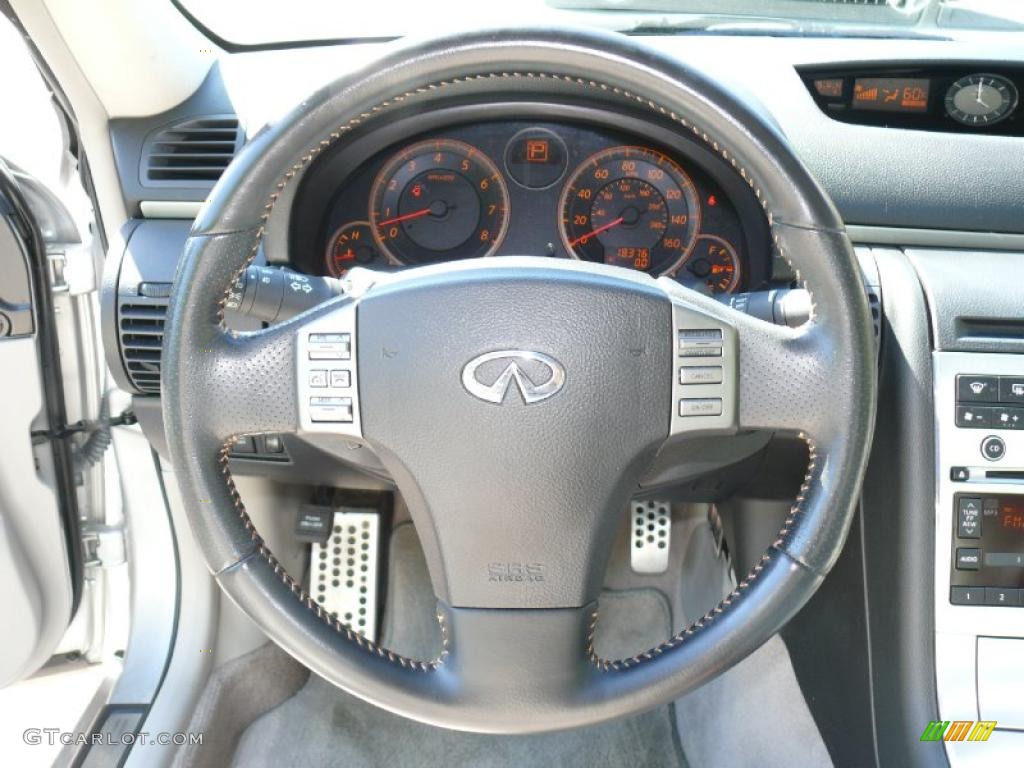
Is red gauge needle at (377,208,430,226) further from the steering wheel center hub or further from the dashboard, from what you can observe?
the steering wheel center hub

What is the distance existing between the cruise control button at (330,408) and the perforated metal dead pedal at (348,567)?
1.09 meters

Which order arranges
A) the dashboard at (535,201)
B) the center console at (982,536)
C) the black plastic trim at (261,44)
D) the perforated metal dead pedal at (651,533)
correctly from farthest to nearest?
the perforated metal dead pedal at (651,533), the black plastic trim at (261,44), the dashboard at (535,201), the center console at (982,536)

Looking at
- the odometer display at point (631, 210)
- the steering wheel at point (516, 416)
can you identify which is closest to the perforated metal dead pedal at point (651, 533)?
the odometer display at point (631, 210)

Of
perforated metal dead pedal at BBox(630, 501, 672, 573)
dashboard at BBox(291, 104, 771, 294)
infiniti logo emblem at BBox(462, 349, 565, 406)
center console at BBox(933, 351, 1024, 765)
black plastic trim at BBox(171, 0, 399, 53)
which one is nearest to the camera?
infiniti logo emblem at BBox(462, 349, 565, 406)

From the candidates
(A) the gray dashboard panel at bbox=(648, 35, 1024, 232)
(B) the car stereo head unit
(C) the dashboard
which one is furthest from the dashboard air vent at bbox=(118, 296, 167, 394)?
(B) the car stereo head unit

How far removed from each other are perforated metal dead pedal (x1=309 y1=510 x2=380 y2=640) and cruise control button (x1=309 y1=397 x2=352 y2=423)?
1.09 metres

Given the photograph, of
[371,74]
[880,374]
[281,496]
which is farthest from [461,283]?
[281,496]

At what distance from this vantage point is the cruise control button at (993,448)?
4.44 feet

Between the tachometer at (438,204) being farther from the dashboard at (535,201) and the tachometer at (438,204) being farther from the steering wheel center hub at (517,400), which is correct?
the steering wheel center hub at (517,400)

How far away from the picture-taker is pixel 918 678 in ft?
4.43

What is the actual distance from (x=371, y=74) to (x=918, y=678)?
3.45ft

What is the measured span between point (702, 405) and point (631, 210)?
0.59 meters

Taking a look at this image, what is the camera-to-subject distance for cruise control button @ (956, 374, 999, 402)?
4.47 feet

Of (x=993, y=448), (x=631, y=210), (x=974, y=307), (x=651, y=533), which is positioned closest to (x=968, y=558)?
(x=993, y=448)
